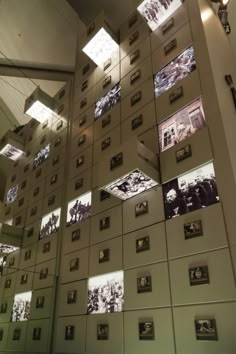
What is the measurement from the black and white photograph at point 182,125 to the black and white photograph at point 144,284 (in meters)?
2.01

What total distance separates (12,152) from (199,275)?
824cm

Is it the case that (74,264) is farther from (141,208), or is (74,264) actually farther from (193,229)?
(193,229)

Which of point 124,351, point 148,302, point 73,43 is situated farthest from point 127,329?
point 73,43

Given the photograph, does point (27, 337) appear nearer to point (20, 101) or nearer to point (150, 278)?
point (150, 278)

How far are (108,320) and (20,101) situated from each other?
9.68 meters

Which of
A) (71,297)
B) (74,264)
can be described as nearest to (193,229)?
(74,264)

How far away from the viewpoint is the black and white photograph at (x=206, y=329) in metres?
3.30

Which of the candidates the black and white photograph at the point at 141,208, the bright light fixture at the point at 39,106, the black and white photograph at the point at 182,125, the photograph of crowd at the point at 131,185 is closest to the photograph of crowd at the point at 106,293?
the black and white photograph at the point at 141,208

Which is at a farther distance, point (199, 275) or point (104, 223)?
point (104, 223)

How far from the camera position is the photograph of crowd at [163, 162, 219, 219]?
3.96 metres

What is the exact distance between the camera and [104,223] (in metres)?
5.49

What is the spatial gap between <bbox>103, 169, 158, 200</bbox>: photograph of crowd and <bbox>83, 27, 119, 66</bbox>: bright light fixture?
4.21 metres

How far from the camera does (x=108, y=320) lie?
4645 mm

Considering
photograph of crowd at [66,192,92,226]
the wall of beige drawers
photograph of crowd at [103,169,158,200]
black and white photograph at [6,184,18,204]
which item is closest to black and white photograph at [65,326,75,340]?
the wall of beige drawers
